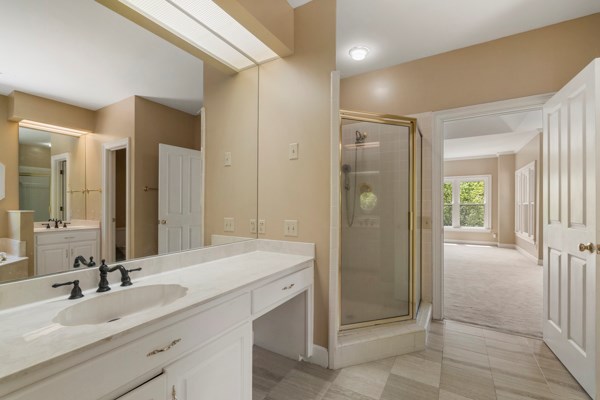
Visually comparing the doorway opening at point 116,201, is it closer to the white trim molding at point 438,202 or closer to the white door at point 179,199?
the white door at point 179,199

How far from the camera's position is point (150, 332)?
0.89m

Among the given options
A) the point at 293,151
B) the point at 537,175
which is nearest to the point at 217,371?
the point at 293,151

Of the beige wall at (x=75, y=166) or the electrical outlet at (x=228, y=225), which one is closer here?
the beige wall at (x=75, y=166)

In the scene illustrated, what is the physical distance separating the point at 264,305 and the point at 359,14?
2380mm

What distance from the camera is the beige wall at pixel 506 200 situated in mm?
7297

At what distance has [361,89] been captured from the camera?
3197mm

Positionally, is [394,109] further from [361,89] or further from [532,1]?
[532,1]

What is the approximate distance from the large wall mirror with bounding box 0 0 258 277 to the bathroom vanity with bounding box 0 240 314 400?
0.17m

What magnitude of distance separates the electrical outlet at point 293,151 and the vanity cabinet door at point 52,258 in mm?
1438

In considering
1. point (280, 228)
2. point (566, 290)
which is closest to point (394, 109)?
point (280, 228)


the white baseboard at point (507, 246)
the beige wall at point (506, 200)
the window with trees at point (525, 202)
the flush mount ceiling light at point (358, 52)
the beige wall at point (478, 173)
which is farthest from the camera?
the beige wall at point (478, 173)

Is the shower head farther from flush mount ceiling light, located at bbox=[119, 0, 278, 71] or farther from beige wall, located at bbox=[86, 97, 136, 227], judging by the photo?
beige wall, located at bbox=[86, 97, 136, 227]

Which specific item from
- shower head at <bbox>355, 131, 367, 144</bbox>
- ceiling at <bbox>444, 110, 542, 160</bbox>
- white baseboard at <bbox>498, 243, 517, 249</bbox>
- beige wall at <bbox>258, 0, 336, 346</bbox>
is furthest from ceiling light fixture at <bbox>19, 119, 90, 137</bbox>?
white baseboard at <bbox>498, 243, 517, 249</bbox>

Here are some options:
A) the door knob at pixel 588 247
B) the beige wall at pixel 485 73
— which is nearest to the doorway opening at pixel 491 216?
the beige wall at pixel 485 73
